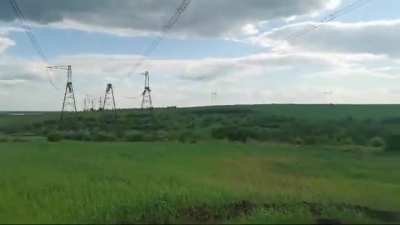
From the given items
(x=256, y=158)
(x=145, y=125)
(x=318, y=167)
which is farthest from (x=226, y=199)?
(x=145, y=125)

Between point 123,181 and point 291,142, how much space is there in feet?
191

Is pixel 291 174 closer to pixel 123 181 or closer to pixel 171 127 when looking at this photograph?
pixel 123 181

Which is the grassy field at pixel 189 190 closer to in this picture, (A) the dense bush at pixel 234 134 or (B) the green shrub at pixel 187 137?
(B) the green shrub at pixel 187 137

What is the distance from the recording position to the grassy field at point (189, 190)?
22109 millimetres

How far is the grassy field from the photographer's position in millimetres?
22109

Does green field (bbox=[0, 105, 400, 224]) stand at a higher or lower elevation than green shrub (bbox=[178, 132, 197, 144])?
higher

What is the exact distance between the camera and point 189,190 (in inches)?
1083

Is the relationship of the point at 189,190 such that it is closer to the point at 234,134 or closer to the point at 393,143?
the point at 393,143

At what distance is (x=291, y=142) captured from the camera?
8656cm

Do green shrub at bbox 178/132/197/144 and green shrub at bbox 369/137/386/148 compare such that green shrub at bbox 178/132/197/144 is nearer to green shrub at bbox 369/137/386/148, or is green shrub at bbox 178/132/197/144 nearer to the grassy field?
green shrub at bbox 369/137/386/148

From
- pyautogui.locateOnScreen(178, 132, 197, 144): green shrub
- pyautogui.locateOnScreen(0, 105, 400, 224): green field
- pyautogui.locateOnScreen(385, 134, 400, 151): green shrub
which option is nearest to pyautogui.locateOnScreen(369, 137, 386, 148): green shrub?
pyautogui.locateOnScreen(385, 134, 400, 151): green shrub

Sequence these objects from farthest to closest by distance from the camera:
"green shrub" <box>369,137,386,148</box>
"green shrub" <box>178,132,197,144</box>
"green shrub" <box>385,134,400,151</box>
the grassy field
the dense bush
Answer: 1. the dense bush
2. "green shrub" <box>178,132,197,144</box>
3. "green shrub" <box>369,137,386,148</box>
4. "green shrub" <box>385,134,400,151</box>
5. the grassy field

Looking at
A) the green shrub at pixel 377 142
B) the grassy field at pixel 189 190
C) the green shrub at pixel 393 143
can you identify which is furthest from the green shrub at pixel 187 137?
the grassy field at pixel 189 190

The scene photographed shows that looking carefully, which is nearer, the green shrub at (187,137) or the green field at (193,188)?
the green field at (193,188)
